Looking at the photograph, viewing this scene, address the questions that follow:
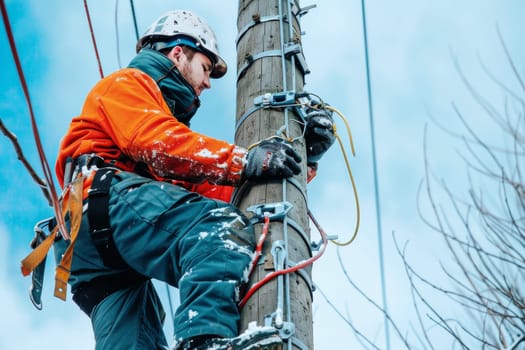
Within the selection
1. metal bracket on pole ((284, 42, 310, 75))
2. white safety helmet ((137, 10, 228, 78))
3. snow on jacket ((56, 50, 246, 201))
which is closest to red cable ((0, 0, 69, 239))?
snow on jacket ((56, 50, 246, 201))

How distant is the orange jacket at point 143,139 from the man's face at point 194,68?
43 cm

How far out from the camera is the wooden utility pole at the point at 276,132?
97.0 inches

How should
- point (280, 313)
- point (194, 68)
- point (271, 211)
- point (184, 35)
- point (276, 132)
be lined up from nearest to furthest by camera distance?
point (280, 313) < point (271, 211) < point (276, 132) < point (194, 68) < point (184, 35)

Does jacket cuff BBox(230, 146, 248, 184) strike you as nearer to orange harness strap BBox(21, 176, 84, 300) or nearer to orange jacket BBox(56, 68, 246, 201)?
orange jacket BBox(56, 68, 246, 201)

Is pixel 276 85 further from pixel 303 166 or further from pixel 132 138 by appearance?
pixel 132 138

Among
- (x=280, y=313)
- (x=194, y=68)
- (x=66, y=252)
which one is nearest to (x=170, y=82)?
(x=194, y=68)

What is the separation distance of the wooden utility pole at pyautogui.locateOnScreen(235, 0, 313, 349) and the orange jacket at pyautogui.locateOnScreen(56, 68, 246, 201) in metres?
0.18

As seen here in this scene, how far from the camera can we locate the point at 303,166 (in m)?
3.13

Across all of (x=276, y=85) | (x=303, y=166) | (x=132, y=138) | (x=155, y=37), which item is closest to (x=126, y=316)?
(x=132, y=138)

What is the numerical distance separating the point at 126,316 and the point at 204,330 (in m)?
0.87

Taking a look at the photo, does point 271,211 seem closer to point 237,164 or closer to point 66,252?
point 237,164

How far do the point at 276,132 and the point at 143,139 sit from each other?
56 cm

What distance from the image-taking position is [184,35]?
150 inches

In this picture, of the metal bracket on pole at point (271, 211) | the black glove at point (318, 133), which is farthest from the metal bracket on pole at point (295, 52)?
the metal bracket on pole at point (271, 211)
